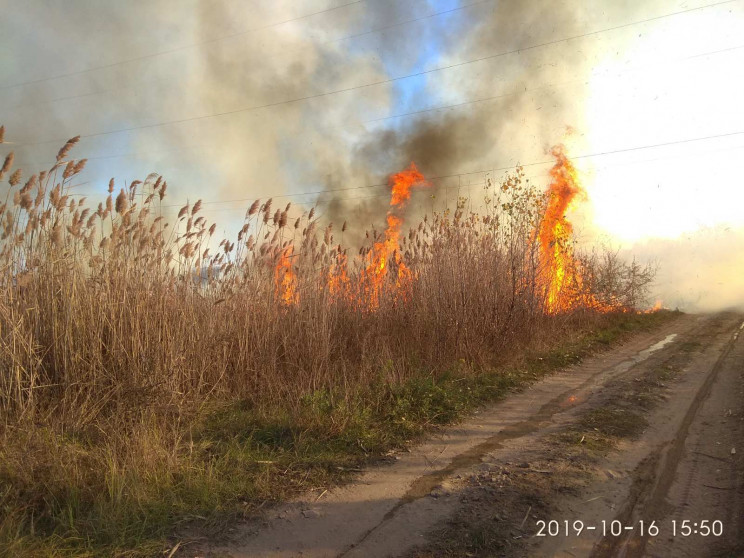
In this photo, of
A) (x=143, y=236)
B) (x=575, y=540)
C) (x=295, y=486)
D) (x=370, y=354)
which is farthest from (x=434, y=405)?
(x=143, y=236)

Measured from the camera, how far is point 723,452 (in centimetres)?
422

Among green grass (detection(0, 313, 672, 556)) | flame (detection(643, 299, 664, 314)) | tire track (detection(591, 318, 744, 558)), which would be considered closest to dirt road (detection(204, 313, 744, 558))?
tire track (detection(591, 318, 744, 558))

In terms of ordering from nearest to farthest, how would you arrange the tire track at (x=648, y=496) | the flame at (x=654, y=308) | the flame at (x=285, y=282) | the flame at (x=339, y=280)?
1. the tire track at (x=648, y=496)
2. the flame at (x=285, y=282)
3. the flame at (x=339, y=280)
4. the flame at (x=654, y=308)

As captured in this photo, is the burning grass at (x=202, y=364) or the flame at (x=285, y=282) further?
the flame at (x=285, y=282)

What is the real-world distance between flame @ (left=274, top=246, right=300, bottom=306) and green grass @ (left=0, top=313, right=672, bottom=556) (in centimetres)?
166

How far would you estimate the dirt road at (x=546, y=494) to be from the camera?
276 cm

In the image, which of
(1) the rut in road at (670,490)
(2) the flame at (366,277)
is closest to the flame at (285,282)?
(2) the flame at (366,277)

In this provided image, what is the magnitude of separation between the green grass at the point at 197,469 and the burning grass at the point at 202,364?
0.05ft
